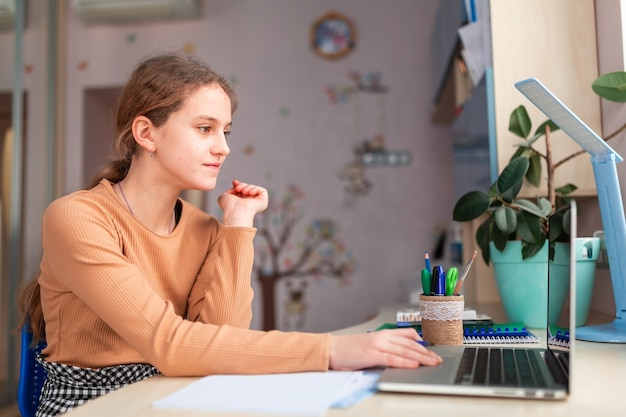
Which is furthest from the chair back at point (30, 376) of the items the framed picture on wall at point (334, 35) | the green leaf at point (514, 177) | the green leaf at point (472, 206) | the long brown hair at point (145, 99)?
the framed picture on wall at point (334, 35)

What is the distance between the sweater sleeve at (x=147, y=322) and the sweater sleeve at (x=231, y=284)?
0.69ft

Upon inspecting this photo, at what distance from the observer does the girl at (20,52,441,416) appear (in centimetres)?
81

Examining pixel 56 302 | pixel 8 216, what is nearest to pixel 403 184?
pixel 8 216

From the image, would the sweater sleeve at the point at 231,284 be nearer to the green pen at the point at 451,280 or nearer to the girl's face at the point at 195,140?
the girl's face at the point at 195,140

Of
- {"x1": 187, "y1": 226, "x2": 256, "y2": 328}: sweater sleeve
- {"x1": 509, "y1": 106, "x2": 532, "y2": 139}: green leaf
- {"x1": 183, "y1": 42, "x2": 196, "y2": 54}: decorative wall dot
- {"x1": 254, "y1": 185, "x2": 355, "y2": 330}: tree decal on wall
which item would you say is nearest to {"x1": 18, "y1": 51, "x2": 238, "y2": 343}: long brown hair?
{"x1": 187, "y1": 226, "x2": 256, "y2": 328}: sweater sleeve

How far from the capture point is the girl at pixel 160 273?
81cm

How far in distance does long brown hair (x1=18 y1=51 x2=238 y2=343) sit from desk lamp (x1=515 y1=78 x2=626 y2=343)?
637mm

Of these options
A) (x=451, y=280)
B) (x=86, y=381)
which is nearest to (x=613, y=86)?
(x=451, y=280)

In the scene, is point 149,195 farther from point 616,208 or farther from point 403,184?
point 403,184

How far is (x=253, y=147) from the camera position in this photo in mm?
3361

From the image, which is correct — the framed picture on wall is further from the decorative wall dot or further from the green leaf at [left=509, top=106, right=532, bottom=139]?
the green leaf at [left=509, top=106, right=532, bottom=139]

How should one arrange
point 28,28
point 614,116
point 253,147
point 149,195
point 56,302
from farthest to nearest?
point 253,147, point 28,28, point 614,116, point 149,195, point 56,302

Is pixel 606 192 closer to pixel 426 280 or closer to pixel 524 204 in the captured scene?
pixel 524 204

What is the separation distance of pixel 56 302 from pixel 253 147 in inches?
92.5
